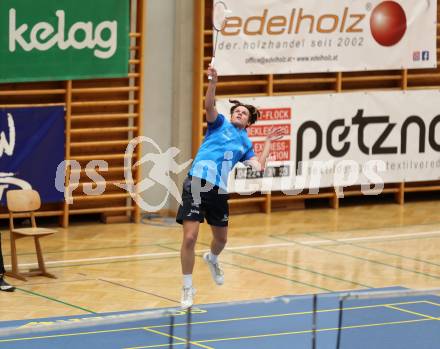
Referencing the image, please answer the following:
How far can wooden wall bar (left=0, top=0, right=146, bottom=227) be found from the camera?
1569cm

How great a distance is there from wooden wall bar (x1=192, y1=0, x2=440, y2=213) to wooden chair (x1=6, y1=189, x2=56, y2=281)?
12.5ft

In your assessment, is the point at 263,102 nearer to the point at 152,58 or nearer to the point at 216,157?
the point at 152,58

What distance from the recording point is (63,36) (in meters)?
15.3

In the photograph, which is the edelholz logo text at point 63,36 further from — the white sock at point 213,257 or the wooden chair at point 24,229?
the white sock at point 213,257

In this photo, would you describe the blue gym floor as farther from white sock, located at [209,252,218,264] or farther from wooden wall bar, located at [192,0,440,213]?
wooden wall bar, located at [192,0,440,213]

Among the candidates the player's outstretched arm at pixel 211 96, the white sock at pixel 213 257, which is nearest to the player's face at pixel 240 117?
the player's outstretched arm at pixel 211 96

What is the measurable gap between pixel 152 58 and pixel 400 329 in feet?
23.8

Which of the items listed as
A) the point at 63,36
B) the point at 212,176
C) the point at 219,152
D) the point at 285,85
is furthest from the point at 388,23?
Answer: the point at 212,176

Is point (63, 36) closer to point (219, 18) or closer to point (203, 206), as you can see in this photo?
point (219, 18)

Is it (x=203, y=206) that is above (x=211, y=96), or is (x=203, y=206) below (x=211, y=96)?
below

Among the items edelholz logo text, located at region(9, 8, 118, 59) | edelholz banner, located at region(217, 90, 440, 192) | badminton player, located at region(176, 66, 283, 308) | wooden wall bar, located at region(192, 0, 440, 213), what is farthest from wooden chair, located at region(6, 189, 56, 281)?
edelholz banner, located at region(217, 90, 440, 192)

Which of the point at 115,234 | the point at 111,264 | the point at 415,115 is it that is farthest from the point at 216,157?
the point at 415,115

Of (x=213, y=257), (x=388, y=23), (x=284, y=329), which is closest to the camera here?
(x=284, y=329)

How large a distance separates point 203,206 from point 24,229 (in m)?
3.09
